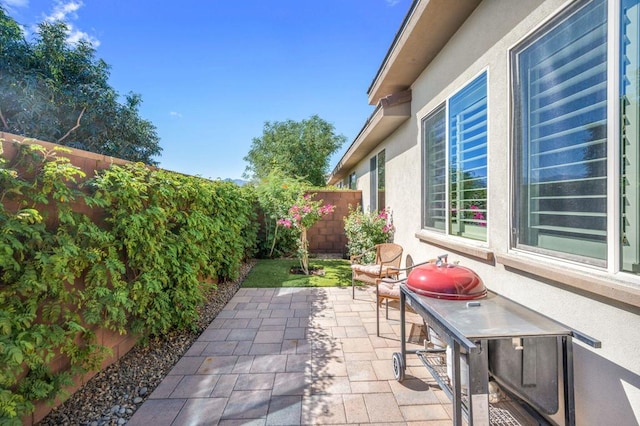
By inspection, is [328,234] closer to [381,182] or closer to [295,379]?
[381,182]

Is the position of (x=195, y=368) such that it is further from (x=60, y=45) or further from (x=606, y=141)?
(x=60, y=45)

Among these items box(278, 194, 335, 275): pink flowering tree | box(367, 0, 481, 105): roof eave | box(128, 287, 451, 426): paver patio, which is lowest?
box(128, 287, 451, 426): paver patio

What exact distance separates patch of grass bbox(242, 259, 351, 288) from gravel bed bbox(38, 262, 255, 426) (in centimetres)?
242

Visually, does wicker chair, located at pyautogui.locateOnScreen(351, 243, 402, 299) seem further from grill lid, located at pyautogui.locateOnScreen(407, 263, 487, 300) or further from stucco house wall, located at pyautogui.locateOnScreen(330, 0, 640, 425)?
grill lid, located at pyautogui.locateOnScreen(407, 263, 487, 300)

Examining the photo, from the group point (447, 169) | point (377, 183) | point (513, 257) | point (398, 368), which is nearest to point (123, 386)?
point (398, 368)

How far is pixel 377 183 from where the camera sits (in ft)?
26.2

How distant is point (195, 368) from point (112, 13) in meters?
9.77

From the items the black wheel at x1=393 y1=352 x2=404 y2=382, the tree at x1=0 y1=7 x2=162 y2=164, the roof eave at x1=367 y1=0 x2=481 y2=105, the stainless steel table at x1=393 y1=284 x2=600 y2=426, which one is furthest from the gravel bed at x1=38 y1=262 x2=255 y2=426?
the tree at x1=0 y1=7 x2=162 y2=164

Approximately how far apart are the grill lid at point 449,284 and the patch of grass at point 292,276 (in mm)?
3673

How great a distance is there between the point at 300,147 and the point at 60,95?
16.3 metres

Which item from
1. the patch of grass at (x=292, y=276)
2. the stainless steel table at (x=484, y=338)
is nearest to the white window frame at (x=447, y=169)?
the stainless steel table at (x=484, y=338)

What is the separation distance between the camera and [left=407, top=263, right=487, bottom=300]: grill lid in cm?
235

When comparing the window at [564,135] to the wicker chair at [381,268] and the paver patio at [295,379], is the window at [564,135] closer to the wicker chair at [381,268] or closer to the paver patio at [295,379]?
the paver patio at [295,379]

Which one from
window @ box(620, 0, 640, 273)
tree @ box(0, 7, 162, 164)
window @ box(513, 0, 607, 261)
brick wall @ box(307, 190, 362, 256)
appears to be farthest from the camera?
brick wall @ box(307, 190, 362, 256)
